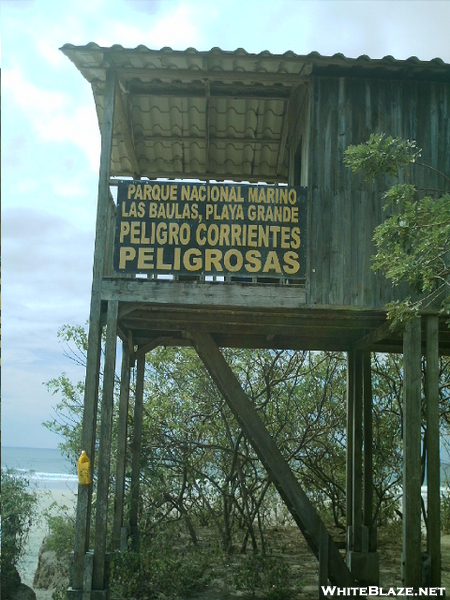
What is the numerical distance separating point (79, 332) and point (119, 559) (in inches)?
255

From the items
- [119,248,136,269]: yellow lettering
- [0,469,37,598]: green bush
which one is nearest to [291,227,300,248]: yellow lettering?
[119,248,136,269]: yellow lettering

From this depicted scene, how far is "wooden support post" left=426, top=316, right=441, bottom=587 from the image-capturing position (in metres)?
8.00

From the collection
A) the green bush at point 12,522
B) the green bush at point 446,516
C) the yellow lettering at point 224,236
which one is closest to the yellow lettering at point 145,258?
the yellow lettering at point 224,236

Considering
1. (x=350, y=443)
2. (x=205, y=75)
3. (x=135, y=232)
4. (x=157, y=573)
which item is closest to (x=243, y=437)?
(x=350, y=443)

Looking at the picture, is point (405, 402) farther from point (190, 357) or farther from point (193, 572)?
point (190, 357)

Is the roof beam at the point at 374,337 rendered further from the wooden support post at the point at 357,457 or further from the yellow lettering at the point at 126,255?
the yellow lettering at the point at 126,255

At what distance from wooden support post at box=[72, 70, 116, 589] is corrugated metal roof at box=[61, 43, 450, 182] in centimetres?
59

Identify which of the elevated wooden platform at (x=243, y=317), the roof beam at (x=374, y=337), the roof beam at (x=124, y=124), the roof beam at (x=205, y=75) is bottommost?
the roof beam at (x=374, y=337)

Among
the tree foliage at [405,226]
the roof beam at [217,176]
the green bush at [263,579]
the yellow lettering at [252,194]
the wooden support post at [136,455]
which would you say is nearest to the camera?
the tree foliage at [405,226]

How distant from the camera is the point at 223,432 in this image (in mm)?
14070

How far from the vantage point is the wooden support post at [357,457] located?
11.4 metres

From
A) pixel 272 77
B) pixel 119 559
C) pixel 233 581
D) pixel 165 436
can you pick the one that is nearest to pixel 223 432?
pixel 165 436

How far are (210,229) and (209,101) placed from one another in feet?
8.25

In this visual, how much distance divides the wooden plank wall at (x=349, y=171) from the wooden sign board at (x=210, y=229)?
305 mm
